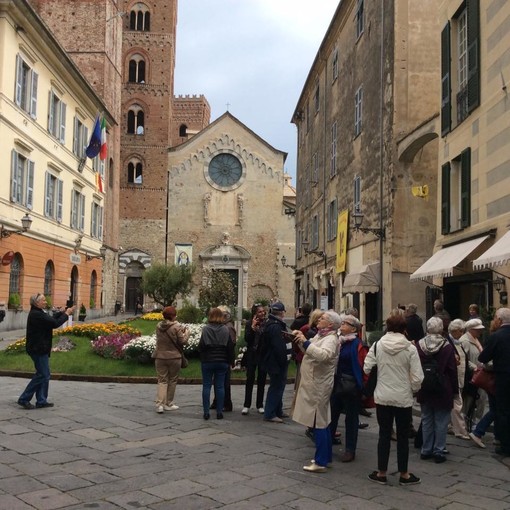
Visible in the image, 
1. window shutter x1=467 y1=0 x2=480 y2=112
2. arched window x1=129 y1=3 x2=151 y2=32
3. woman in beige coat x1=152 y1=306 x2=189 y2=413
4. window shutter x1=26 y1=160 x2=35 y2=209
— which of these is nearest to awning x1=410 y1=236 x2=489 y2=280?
window shutter x1=467 y1=0 x2=480 y2=112

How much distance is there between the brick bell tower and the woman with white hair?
4148cm

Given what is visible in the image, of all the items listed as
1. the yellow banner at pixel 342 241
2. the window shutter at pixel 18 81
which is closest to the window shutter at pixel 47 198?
the window shutter at pixel 18 81

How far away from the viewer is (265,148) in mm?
49406

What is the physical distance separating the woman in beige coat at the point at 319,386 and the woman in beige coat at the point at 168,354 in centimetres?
323

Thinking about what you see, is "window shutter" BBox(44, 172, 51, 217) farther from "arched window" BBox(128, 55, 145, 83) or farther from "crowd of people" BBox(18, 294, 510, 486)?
"arched window" BBox(128, 55, 145, 83)

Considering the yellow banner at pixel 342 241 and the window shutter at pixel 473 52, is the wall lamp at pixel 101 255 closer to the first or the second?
the yellow banner at pixel 342 241

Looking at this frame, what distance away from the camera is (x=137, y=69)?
164ft

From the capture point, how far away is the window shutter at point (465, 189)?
12805 mm

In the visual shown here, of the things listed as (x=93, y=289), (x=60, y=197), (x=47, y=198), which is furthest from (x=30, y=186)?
(x=93, y=289)

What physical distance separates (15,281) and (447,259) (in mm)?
16544

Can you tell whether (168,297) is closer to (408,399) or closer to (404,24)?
(404,24)

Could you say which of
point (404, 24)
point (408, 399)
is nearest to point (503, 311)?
point (408, 399)

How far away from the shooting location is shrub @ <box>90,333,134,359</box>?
14.1 meters

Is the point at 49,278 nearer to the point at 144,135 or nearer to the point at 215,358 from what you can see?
the point at 215,358
